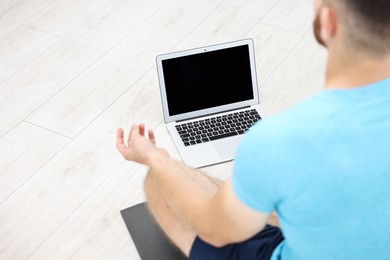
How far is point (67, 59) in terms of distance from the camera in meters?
2.37

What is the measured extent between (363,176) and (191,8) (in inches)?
76.8

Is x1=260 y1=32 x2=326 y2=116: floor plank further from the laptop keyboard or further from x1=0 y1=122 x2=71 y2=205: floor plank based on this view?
x1=0 y1=122 x2=71 y2=205: floor plank

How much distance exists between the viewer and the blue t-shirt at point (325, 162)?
843 mm

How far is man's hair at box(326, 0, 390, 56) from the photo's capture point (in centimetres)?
83

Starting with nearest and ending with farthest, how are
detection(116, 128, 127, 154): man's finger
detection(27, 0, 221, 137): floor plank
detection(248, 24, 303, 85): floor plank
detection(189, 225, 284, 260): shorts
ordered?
detection(189, 225, 284, 260): shorts < detection(116, 128, 127, 154): man's finger < detection(27, 0, 221, 137): floor plank < detection(248, 24, 303, 85): floor plank

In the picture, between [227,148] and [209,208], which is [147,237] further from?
[209,208]

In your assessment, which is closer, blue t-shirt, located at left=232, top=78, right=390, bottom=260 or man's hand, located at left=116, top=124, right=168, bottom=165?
blue t-shirt, located at left=232, top=78, right=390, bottom=260

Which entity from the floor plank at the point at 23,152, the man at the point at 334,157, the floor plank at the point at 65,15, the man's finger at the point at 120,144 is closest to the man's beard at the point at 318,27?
the man at the point at 334,157

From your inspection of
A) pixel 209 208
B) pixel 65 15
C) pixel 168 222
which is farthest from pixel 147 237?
pixel 65 15

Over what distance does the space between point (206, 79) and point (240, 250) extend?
83cm

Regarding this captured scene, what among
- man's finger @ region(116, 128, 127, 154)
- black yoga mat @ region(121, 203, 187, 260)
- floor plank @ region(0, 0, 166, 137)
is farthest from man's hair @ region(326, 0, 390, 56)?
floor plank @ region(0, 0, 166, 137)

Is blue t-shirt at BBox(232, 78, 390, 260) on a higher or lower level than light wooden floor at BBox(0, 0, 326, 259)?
higher

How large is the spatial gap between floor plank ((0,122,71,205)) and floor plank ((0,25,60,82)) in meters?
0.38

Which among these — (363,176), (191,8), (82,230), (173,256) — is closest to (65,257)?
(82,230)
